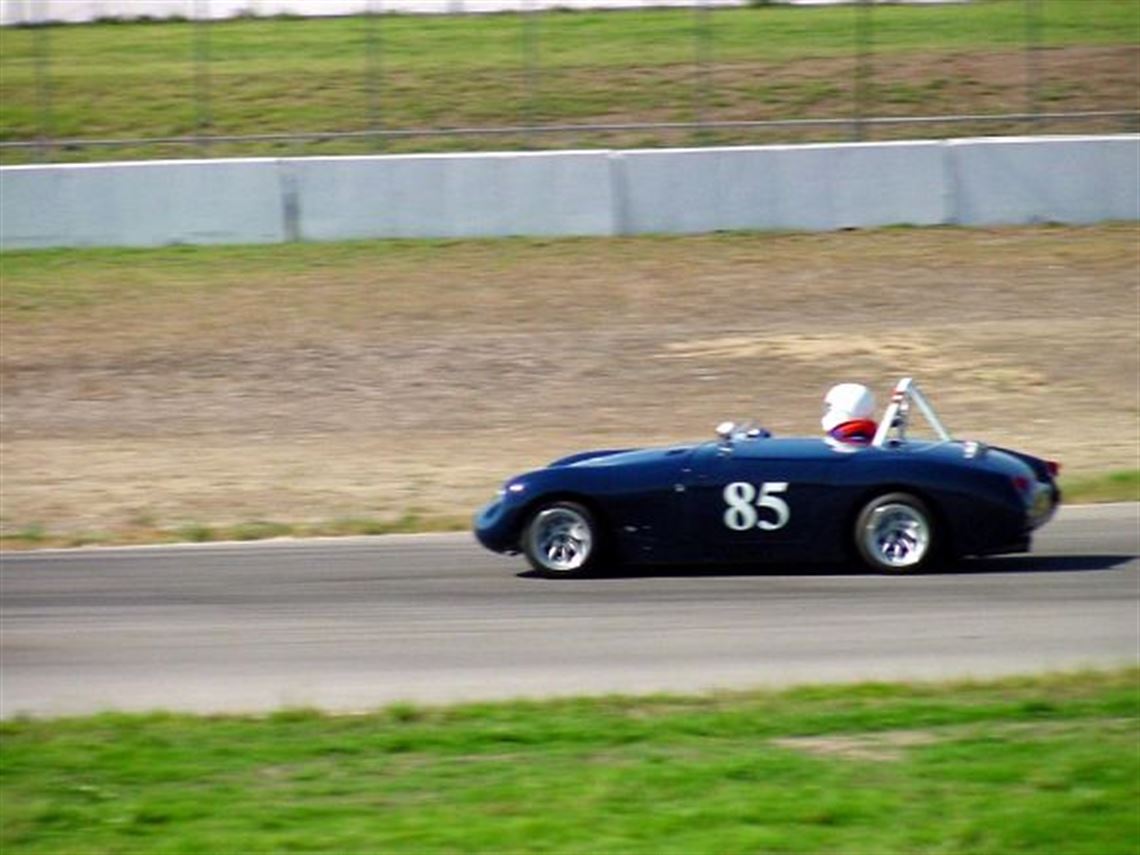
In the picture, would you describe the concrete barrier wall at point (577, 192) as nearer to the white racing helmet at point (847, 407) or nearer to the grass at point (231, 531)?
the grass at point (231, 531)

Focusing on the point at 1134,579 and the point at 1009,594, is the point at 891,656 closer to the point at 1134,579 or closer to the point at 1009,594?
→ the point at 1009,594

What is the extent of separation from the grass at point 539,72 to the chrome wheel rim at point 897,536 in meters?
15.9

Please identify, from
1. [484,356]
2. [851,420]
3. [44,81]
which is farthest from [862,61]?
[851,420]

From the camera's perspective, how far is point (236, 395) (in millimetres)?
20234

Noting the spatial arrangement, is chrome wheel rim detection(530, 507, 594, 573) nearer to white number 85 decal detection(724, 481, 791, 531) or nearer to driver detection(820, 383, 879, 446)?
white number 85 decal detection(724, 481, 791, 531)

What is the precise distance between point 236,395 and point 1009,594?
1099cm

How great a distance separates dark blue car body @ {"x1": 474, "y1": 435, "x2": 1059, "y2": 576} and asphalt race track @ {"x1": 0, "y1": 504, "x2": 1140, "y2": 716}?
215 millimetres

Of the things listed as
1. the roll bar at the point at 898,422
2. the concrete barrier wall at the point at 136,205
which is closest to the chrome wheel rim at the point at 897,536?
the roll bar at the point at 898,422

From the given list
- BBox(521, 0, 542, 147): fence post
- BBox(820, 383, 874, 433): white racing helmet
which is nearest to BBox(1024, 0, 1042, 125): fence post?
BBox(521, 0, 542, 147): fence post

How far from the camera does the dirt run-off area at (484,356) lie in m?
17.2

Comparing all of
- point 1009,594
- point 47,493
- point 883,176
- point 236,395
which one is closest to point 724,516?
point 1009,594

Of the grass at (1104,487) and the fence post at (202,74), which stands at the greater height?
the fence post at (202,74)

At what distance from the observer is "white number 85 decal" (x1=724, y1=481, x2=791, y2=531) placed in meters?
11.4

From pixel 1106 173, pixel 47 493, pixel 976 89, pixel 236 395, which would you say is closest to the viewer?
pixel 47 493
